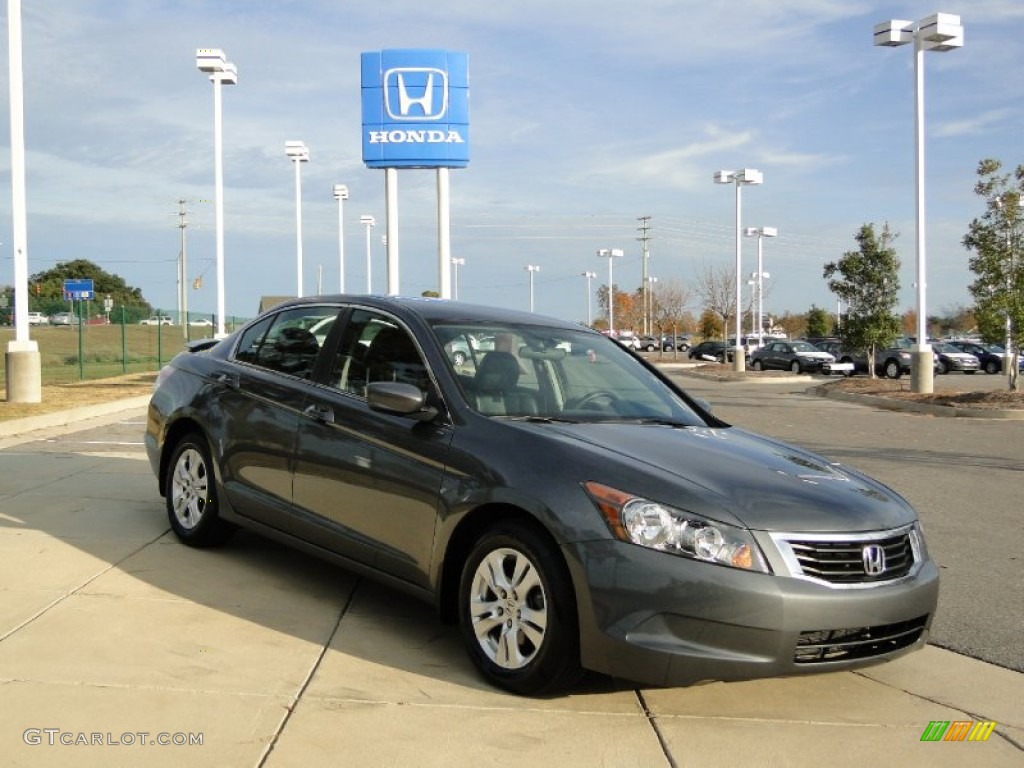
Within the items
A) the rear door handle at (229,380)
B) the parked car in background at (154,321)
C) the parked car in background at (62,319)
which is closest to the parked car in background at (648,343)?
the parked car in background at (154,321)

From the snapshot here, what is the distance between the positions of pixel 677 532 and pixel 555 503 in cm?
49

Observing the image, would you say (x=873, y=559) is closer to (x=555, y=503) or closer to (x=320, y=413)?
(x=555, y=503)

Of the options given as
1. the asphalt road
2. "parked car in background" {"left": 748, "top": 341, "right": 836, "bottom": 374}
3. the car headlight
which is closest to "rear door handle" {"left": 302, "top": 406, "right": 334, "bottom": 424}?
the car headlight

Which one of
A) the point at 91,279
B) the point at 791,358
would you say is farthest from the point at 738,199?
the point at 91,279

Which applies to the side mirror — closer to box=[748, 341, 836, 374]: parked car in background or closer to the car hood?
the car hood

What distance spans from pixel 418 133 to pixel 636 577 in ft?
92.6

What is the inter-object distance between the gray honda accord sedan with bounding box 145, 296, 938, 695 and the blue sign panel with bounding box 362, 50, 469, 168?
25.5 m

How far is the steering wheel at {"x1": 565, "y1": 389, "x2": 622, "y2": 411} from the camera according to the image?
5.02 meters

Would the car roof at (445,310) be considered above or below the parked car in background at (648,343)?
above

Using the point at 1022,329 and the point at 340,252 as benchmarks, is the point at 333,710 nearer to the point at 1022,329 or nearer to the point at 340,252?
the point at 1022,329

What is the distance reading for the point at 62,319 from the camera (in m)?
40.5

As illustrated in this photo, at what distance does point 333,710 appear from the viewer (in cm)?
394

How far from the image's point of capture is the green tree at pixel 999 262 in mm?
21609

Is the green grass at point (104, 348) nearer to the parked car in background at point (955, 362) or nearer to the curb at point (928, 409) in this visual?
the curb at point (928, 409)
